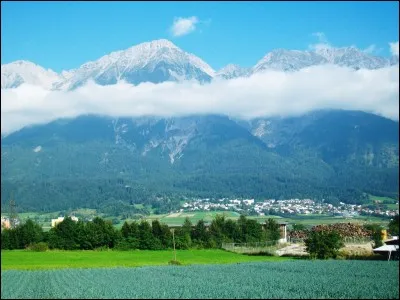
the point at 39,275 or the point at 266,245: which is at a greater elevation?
the point at 39,275

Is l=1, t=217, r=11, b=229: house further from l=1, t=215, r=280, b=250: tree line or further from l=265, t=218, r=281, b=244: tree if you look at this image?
l=265, t=218, r=281, b=244: tree

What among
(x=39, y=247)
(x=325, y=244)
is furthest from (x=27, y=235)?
(x=325, y=244)

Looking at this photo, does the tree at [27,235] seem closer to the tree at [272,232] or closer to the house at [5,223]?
the house at [5,223]

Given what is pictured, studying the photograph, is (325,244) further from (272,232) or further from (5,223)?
(5,223)

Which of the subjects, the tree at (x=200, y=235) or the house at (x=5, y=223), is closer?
the house at (x=5, y=223)

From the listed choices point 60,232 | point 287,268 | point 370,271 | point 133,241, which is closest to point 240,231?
point 133,241

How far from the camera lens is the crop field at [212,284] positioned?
26.9 metres

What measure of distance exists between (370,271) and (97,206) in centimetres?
16451

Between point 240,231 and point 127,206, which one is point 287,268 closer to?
point 240,231

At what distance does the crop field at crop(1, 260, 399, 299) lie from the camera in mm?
26922

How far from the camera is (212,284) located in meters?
31.6

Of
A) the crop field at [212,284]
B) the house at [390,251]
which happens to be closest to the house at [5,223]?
the crop field at [212,284]

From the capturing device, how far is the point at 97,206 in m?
194

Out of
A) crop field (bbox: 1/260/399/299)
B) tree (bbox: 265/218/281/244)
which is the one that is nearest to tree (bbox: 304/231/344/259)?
crop field (bbox: 1/260/399/299)
